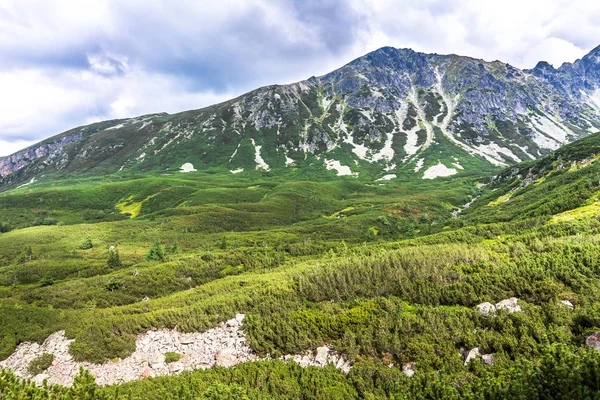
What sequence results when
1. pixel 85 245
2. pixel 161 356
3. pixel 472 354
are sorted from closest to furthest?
pixel 472 354 → pixel 161 356 → pixel 85 245

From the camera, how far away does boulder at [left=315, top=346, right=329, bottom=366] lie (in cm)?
1774

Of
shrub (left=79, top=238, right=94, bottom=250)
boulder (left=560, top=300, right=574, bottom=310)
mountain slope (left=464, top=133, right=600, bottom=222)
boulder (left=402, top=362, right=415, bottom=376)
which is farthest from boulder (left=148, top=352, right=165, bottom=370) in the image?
shrub (left=79, top=238, right=94, bottom=250)

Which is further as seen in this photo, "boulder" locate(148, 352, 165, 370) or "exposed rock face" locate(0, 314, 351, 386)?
"boulder" locate(148, 352, 165, 370)

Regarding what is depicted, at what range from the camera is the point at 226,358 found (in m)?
19.4

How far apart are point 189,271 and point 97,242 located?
4500cm

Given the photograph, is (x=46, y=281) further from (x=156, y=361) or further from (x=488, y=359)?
(x=488, y=359)

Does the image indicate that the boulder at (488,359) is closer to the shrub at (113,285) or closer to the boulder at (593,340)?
the boulder at (593,340)

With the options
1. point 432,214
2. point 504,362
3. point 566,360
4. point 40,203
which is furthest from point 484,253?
point 40,203

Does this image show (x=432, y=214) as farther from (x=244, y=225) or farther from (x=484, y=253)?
(x=484, y=253)

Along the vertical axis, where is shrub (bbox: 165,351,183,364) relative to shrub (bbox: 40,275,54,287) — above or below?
above

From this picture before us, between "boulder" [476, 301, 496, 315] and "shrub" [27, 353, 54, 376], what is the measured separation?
2996 centimetres

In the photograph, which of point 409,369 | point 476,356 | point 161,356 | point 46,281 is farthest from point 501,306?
point 46,281

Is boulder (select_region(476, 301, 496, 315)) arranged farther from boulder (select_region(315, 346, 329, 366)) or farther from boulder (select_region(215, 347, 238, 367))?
boulder (select_region(215, 347, 238, 367))

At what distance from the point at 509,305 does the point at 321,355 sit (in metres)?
12.0
